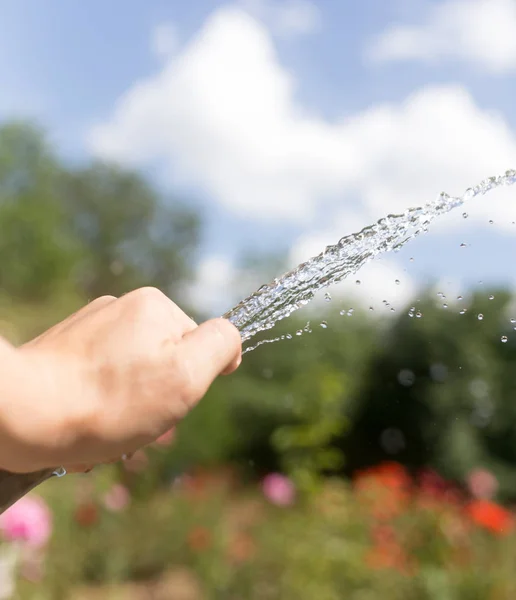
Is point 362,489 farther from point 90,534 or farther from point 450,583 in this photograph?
point 90,534

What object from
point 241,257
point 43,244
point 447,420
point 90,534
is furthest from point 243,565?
point 43,244

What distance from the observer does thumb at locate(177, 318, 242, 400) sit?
1.36ft

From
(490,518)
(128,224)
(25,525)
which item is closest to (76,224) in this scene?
(128,224)

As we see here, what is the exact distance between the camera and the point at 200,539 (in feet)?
10.0

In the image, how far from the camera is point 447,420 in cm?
475

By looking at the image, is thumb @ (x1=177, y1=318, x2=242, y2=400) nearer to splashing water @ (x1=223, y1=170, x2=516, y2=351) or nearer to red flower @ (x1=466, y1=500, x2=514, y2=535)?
splashing water @ (x1=223, y1=170, x2=516, y2=351)

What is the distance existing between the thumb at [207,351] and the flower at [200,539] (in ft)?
8.97

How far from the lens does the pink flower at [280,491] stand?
3346 mm

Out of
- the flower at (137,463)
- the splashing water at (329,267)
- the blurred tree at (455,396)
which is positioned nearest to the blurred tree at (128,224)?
the blurred tree at (455,396)

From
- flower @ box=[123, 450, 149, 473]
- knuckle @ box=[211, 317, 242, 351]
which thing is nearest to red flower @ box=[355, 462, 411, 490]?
flower @ box=[123, 450, 149, 473]

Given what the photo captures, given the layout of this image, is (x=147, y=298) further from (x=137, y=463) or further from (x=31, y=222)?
(x=31, y=222)

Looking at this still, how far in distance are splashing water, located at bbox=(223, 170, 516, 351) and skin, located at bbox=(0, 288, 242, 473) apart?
0.49 feet

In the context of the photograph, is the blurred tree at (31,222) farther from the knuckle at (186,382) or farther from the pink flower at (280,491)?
the knuckle at (186,382)

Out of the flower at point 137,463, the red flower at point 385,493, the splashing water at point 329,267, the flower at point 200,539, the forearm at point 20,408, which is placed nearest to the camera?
the forearm at point 20,408
